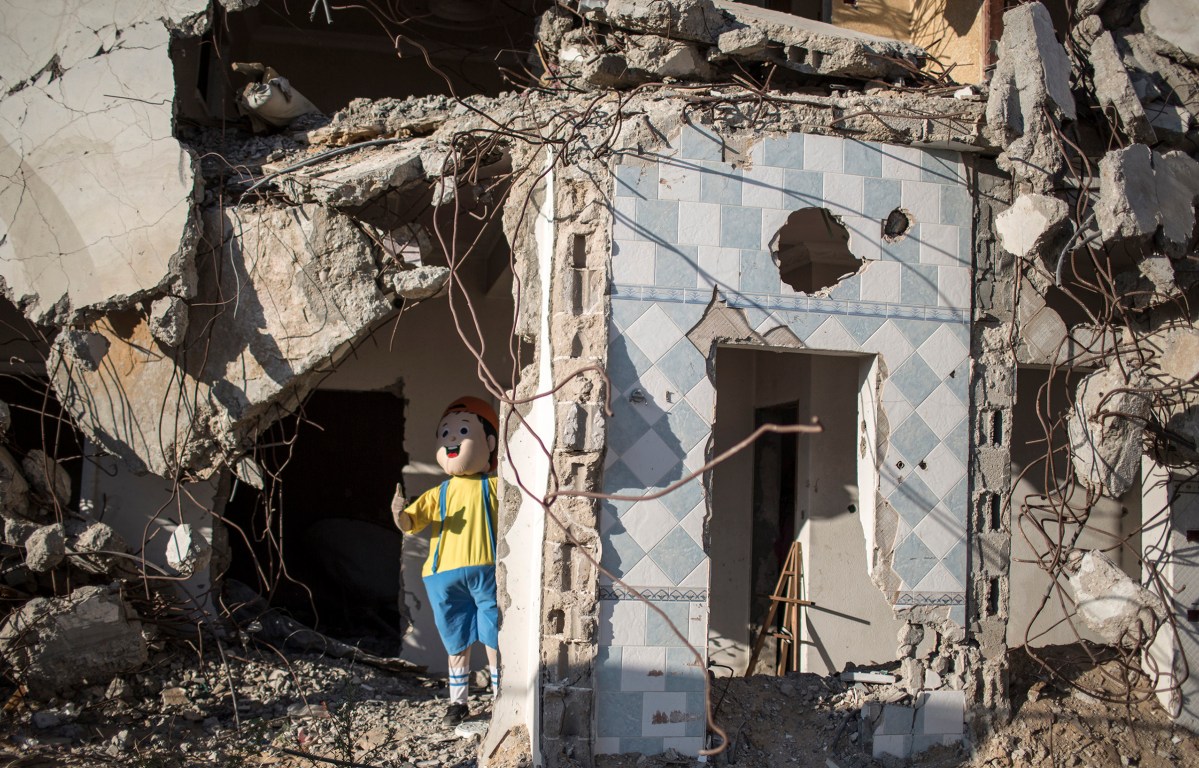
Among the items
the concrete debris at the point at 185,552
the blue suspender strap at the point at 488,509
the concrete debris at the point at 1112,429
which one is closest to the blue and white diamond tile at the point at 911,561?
the concrete debris at the point at 1112,429

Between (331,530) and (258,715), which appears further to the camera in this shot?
(331,530)

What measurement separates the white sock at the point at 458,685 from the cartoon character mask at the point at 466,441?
3.60 ft

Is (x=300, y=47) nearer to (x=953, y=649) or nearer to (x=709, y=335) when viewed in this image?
(x=709, y=335)

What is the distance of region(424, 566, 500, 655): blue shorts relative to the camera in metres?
5.72

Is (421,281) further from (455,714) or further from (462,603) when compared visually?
(455,714)

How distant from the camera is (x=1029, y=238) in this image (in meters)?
5.11

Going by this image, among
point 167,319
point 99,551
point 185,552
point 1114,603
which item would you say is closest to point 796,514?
point 1114,603

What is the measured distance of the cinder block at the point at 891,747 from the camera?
5027 millimetres

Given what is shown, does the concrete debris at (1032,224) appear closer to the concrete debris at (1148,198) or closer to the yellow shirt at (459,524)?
the concrete debris at (1148,198)

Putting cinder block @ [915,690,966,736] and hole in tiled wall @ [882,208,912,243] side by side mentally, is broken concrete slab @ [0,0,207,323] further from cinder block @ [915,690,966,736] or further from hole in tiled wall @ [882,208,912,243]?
cinder block @ [915,690,966,736]

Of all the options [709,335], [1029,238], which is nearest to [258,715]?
[709,335]

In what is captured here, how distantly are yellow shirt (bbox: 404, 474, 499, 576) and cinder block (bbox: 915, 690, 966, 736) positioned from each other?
2353mm

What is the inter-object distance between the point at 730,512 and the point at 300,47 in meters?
4.99

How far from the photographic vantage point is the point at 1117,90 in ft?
17.6
